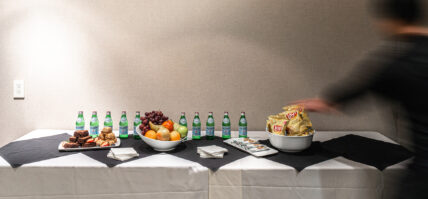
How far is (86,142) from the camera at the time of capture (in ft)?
5.32

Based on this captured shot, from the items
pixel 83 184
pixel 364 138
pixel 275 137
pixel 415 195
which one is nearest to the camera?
pixel 415 195

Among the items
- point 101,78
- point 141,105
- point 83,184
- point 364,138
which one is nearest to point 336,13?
point 364,138

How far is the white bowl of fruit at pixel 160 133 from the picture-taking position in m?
1.55

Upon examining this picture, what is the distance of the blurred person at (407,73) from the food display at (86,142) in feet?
4.39

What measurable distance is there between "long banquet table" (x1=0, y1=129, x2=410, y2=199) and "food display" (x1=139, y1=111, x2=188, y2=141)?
0.19 m

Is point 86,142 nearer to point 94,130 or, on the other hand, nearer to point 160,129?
point 94,130

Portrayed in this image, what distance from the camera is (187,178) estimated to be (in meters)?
1.40

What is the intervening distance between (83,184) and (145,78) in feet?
2.83

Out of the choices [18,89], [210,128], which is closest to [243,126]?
[210,128]

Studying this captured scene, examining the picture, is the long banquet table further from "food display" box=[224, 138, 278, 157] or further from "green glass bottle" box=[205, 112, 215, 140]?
"green glass bottle" box=[205, 112, 215, 140]

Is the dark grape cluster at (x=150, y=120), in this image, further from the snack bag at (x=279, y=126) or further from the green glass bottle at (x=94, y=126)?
the snack bag at (x=279, y=126)

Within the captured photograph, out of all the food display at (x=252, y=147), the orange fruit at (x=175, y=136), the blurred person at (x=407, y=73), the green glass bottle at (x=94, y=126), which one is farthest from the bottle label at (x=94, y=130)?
the blurred person at (x=407, y=73)

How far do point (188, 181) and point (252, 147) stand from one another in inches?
16.4

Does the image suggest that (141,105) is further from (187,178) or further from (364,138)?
(364,138)
